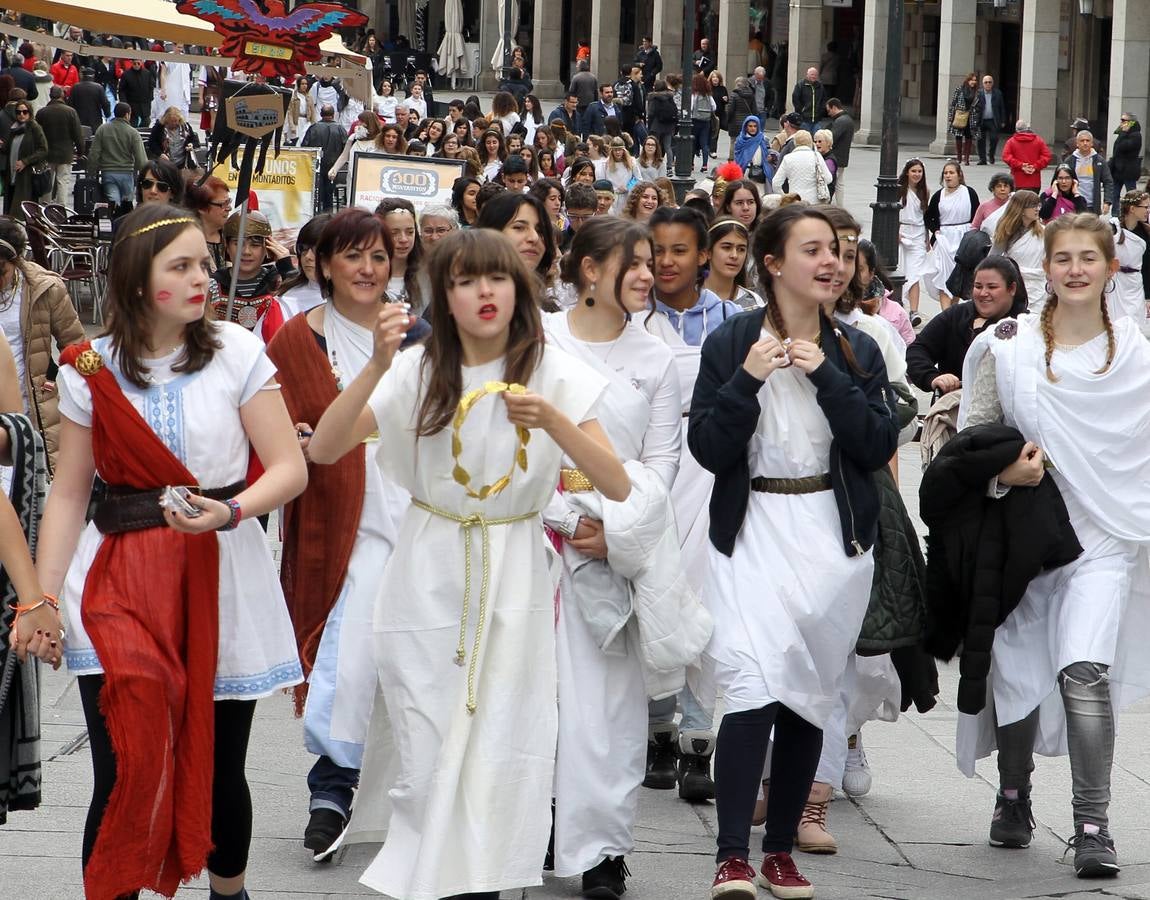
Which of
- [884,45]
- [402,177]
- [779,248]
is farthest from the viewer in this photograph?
[884,45]

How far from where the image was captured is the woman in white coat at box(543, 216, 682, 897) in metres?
5.00

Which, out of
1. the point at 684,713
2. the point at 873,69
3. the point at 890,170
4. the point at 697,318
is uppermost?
the point at 873,69

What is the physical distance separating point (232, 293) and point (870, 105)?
35.5 m

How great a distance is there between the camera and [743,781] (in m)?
4.88

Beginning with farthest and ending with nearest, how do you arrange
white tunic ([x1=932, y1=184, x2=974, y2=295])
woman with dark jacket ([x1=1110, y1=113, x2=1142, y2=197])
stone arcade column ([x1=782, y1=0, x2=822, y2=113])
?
stone arcade column ([x1=782, y1=0, x2=822, y2=113]) < woman with dark jacket ([x1=1110, y1=113, x2=1142, y2=197]) < white tunic ([x1=932, y1=184, x2=974, y2=295])

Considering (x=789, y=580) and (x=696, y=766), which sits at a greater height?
(x=789, y=580)

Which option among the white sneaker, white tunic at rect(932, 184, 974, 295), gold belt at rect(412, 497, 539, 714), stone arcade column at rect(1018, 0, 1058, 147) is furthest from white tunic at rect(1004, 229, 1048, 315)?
stone arcade column at rect(1018, 0, 1058, 147)

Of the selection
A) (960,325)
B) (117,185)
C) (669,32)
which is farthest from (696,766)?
(669,32)

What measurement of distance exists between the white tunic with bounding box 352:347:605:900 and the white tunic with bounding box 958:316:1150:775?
1.66m

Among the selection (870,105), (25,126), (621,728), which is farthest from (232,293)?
(870,105)

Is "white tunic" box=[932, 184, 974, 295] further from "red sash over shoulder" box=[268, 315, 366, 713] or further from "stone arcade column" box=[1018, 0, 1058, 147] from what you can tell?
"stone arcade column" box=[1018, 0, 1058, 147]

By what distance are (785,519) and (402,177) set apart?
11601 mm

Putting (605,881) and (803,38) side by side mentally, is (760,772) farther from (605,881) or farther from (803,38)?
(803,38)

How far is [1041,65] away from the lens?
37.5m
